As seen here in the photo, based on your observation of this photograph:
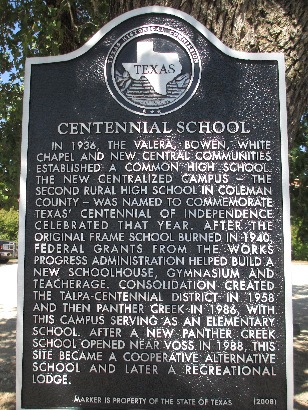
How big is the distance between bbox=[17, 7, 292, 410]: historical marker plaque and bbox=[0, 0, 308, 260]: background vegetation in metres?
0.37

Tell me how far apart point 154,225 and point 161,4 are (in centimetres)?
172

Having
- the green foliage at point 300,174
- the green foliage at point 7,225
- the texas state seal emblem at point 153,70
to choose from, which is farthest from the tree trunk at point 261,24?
the green foliage at point 7,225

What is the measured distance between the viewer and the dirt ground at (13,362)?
478 cm

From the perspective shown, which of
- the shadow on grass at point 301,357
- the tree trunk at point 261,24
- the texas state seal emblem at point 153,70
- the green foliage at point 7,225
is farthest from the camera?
the green foliage at point 7,225

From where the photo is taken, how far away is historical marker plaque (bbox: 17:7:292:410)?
2.60m

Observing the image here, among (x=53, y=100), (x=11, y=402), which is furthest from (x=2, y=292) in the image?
(x=53, y=100)

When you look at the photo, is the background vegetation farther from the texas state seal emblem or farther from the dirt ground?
the dirt ground

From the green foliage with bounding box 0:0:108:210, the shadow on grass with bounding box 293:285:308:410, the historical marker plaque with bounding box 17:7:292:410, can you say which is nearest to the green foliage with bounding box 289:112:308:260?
the shadow on grass with bounding box 293:285:308:410

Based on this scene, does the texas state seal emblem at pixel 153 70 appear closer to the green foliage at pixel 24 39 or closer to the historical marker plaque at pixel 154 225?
the historical marker plaque at pixel 154 225

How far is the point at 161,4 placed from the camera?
3234 mm

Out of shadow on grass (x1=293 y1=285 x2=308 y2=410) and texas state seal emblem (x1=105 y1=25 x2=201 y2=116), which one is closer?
texas state seal emblem (x1=105 y1=25 x2=201 y2=116)

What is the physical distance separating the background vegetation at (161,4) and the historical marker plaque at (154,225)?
0.37 metres

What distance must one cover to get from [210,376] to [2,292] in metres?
10.9

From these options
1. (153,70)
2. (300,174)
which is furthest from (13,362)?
(300,174)
